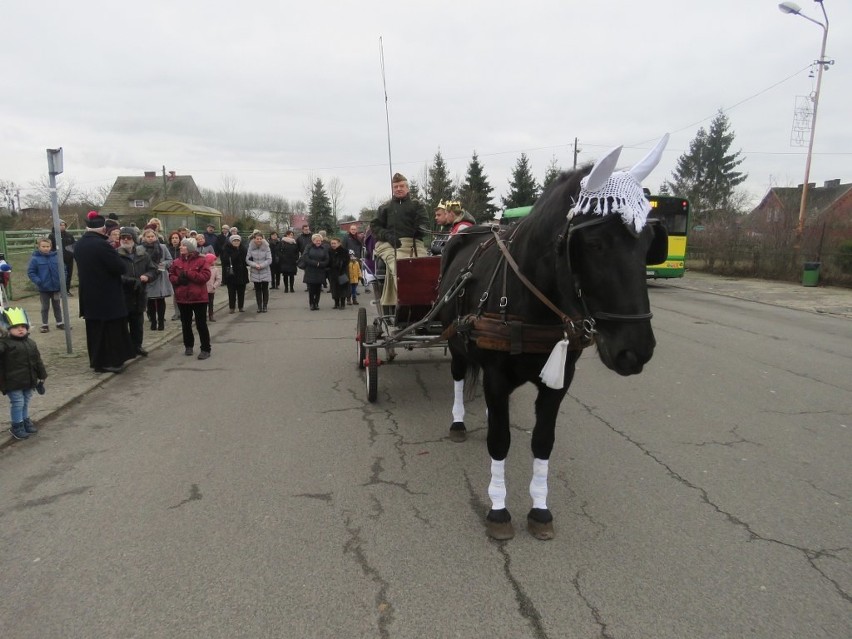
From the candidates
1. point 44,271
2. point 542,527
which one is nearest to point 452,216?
point 542,527

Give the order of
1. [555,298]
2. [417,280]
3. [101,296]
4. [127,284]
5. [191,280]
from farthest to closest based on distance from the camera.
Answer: [191,280] < [127,284] < [101,296] < [417,280] < [555,298]

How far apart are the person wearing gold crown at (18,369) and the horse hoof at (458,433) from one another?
3.60 m

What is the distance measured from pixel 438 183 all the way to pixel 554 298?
44.5 metres

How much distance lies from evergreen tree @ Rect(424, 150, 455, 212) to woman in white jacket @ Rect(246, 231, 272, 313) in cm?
3081

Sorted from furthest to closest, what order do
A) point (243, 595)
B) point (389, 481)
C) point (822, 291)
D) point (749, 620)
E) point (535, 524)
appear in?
1. point (822, 291)
2. point (389, 481)
3. point (535, 524)
4. point (243, 595)
5. point (749, 620)

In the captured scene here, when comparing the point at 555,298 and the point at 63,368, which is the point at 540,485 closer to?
the point at 555,298

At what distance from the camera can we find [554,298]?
2805 mm

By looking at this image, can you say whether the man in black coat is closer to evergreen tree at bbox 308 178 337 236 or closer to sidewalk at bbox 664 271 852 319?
sidewalk at bbox 664 271 852 319

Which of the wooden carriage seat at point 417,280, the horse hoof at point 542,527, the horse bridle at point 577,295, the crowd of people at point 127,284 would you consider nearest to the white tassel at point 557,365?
the horse bridle at point 577,295

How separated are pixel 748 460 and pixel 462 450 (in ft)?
7.29

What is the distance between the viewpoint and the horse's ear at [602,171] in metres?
2.34

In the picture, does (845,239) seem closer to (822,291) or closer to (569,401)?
(822,291)

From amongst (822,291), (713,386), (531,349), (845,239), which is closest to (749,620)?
(531,349)

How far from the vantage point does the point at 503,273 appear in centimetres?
313
